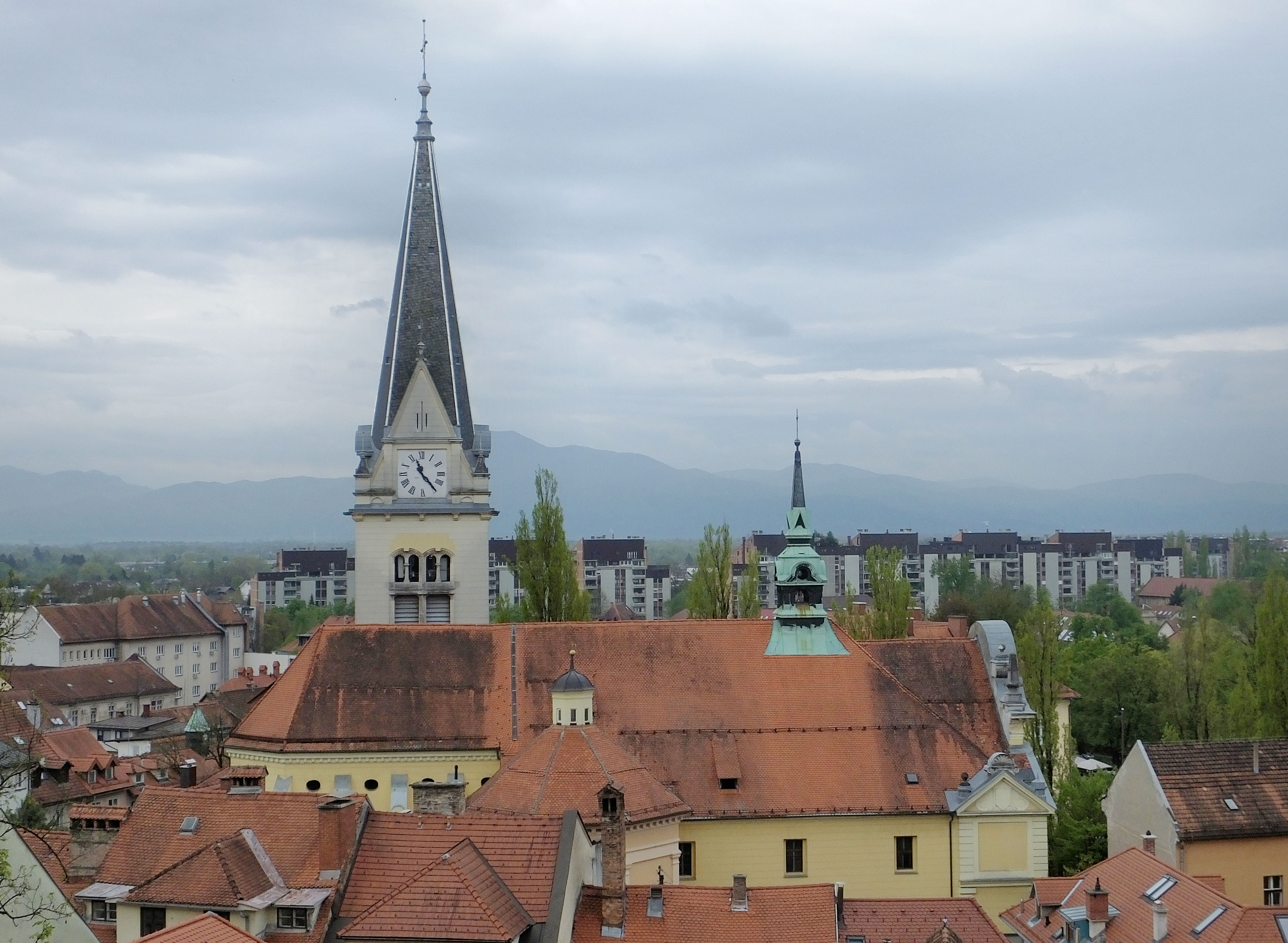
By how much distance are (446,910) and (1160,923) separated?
18.9m

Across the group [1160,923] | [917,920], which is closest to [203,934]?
[917,920]

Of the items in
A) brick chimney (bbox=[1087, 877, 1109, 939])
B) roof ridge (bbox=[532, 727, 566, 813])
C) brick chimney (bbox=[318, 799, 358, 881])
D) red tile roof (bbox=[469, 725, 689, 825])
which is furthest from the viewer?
red tile roof (bbox=[469, 725, 689, 825])

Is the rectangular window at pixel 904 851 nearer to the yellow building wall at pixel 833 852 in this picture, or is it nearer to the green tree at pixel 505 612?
the yellow building wall at pixel 833 852

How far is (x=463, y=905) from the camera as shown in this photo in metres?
34.8

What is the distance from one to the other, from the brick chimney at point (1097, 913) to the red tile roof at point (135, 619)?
11045 centimetres

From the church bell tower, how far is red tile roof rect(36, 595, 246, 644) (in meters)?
82.3

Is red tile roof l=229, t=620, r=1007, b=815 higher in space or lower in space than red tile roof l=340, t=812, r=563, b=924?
higher

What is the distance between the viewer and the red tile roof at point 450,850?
36.8 metres

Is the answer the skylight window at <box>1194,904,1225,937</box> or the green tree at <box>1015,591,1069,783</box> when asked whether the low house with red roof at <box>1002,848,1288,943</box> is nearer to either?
the skylight window at <box>1194,904,1225,937</box>

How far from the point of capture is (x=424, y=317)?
211 feet

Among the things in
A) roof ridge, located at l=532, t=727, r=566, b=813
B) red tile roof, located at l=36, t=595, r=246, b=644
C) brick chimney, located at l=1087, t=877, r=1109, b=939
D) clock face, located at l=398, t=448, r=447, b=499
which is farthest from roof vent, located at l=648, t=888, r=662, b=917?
red tile roof, located at l=36, t=595, r=246, b=644

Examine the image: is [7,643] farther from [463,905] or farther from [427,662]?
[427,662]

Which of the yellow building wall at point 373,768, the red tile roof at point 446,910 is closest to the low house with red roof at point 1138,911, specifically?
the red tile roof at point 446,910

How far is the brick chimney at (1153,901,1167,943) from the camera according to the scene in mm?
41031
